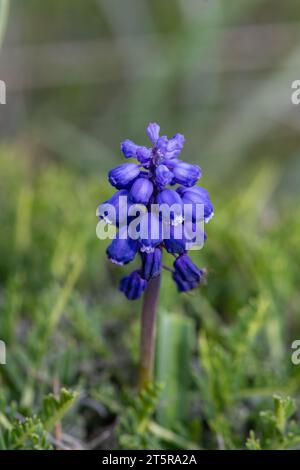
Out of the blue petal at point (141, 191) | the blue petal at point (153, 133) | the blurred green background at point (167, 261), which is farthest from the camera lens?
the blurred green background at point (167, 261)

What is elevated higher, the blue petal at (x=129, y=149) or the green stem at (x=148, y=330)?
the blue petal at (x=129, y=149)

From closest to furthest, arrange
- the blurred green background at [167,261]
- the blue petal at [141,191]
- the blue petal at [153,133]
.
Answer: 1. the blue petal at [141,191]
2. the blue petal at [153,133]
3. the blurred green background at [167,261]

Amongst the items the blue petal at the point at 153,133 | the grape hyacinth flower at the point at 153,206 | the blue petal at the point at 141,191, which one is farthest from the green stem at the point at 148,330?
the blue petal at the point at 153,133

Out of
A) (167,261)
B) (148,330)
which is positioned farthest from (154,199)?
(167,261)

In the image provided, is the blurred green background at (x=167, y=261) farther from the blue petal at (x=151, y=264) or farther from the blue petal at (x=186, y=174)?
the blue petal at (x=186, y=174)

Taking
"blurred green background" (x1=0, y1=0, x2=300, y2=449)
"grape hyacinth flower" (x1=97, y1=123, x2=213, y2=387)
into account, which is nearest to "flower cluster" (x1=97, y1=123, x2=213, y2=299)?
"grape hyacinth flower" (x1=97, y1=123, x2=213, y2=387)

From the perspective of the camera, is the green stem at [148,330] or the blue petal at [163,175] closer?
the blue petal at [163,175]
